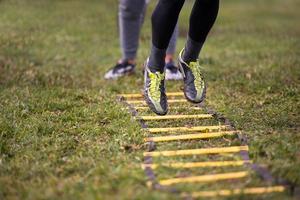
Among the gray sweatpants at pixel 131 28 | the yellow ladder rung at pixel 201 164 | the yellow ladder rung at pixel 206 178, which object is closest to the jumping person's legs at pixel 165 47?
the yellow ladder rung at pixel 201 164

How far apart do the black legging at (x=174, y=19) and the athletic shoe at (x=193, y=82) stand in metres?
0.23

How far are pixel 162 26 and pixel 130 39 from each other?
2.57 meters

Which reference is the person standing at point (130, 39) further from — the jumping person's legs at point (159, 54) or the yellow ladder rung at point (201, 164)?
the yellow ladder rung at point (201, 164)

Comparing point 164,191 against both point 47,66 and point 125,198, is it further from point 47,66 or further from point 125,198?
point 47,66

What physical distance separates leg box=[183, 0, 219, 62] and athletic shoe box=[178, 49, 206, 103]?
0.06 m

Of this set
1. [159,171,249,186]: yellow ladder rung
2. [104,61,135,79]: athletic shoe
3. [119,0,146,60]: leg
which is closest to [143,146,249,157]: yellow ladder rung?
[159,171,249,186]: yellow ladder rung

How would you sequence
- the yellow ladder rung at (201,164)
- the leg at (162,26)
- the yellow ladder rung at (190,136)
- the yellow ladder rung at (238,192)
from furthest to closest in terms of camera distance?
the leg at (162,26) < the yellow ladder rung at (190,136) < the yellow ladder rung at (201,164) < the yellow ladder rung at (238,192)

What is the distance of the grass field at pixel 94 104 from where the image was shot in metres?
3.03

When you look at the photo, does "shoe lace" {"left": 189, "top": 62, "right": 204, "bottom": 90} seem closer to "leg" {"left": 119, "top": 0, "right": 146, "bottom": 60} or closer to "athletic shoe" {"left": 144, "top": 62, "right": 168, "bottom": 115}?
"athletic shoe" {"left": 144, "top": 62, "right": 168, "bottom": 115}

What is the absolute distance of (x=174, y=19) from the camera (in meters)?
3.88

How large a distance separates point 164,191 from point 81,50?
5.83 metres

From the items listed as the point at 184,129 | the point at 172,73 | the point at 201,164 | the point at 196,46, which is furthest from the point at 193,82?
the point at 172,73

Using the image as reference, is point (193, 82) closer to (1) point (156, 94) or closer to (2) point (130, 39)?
(1) point (156, 94)

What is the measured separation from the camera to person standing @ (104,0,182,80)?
6234 mm
